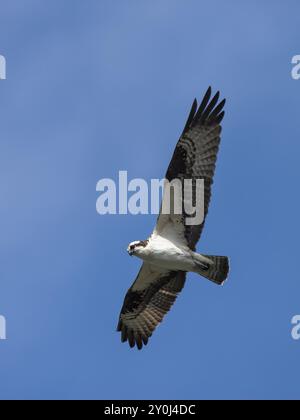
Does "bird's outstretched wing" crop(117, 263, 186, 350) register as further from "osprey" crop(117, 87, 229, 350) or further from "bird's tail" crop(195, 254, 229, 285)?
"bird's tail" crop(195, 254, 229, 285)

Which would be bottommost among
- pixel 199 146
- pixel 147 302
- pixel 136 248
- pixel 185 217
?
pixel 147 302

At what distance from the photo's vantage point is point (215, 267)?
22.3 metres

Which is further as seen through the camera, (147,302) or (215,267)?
(147,302)

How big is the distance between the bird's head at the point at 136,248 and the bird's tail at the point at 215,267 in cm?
94

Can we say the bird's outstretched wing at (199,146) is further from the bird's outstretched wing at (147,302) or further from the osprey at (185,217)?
the bird's outstretched wing at (147,302)

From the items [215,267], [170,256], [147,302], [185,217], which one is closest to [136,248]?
[170,256]

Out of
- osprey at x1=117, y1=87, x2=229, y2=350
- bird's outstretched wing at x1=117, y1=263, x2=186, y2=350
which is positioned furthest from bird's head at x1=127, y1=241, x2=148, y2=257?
bird's outstretched wing at x1=117, y1=263, x2=186, y2=350

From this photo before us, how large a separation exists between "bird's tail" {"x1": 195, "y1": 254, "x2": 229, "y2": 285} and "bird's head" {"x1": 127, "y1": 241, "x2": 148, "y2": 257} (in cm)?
94

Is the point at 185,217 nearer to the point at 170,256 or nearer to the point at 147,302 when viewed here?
Answer: the point at 170,256

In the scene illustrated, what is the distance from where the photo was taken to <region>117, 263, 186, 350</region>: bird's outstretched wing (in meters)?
23.3

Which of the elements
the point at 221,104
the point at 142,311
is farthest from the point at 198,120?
the point at 142,311

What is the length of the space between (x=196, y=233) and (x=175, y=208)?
1.76 feet

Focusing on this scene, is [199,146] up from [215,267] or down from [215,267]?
up

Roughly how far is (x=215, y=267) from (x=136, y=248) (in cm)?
131
